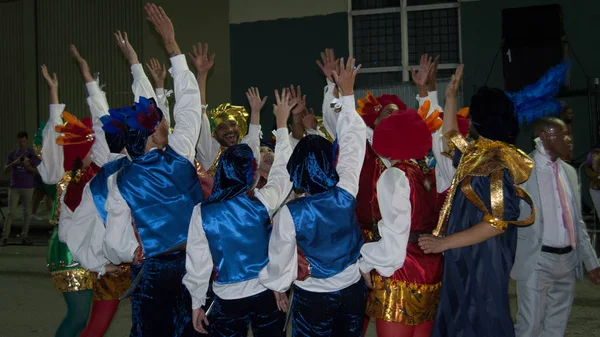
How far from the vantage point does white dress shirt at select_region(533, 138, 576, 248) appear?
15.9 feet

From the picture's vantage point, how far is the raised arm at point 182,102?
411cm

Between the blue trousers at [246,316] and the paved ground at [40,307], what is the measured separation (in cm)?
279

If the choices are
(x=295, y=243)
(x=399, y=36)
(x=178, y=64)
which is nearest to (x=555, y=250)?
(x=295, y=243)

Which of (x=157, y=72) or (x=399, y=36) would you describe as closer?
(x=157, y=72)

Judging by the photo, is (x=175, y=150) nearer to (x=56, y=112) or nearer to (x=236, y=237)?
(x=236, y=237)

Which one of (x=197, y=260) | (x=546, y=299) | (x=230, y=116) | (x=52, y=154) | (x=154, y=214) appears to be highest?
(x=230, y=116)

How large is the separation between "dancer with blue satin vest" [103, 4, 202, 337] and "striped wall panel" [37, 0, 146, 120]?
42.9 feet

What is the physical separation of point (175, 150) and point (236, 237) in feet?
2.35

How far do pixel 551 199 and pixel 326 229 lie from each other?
6.88 feet

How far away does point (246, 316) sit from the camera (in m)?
3.81

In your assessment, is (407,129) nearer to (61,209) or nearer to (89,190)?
(89,190)

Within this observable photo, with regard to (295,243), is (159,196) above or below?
above

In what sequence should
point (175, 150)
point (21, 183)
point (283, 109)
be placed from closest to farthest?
point (175, 150) → point (283, 109) → point (21, 183)

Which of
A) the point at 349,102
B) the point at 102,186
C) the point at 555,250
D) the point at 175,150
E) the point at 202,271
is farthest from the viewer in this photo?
the point at 555,250
